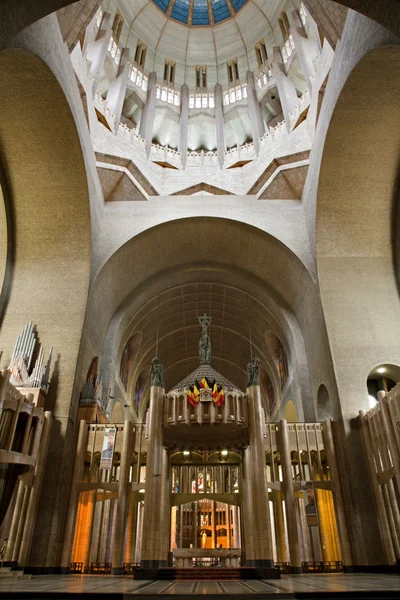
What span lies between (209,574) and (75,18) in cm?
1629

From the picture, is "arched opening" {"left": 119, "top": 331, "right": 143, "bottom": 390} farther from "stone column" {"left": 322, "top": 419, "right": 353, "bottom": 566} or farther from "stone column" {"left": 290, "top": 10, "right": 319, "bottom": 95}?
"stone column" {"left": 290, "top": 10, "right": 319, "bottom": 95}

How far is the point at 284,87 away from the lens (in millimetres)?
19344

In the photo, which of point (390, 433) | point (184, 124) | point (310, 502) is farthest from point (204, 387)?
point (184, 124)

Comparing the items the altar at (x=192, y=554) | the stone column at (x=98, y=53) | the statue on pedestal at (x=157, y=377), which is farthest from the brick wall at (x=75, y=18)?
the altar at (x=192, y=554)

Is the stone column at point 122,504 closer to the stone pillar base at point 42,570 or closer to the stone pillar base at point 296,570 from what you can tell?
the stone pillar base at point 42,570

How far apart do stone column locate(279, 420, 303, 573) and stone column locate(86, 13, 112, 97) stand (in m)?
15.1

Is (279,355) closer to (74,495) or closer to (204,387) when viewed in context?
(204,387)

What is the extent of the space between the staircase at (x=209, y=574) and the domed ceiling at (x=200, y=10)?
2878cm

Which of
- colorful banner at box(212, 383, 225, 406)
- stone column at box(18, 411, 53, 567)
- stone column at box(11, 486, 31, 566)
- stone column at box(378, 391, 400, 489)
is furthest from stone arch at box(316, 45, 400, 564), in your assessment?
stone column at box(11, 486, 31, 566)

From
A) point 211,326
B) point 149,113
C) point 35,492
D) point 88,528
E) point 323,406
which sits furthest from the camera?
point 211,326

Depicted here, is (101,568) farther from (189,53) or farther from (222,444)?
(189,53)

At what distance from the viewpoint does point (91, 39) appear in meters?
17.5

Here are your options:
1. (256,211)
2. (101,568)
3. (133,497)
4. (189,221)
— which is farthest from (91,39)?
(101,568)

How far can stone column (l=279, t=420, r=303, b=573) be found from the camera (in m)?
11.5
